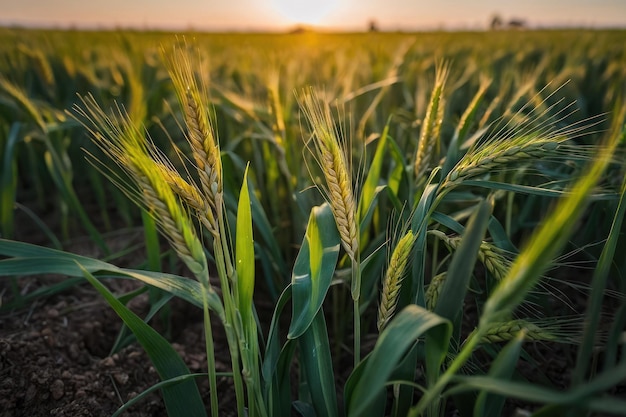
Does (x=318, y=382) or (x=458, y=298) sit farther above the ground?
(x=458, y=298)

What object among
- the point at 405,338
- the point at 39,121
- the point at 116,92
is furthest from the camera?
the point at 116,92

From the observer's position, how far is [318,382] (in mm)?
1096

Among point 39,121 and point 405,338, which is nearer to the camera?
point 405,338

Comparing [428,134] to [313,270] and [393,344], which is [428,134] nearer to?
[313,270]

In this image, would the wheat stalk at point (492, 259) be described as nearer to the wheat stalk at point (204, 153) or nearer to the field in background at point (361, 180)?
the field in background at point (361, 180)

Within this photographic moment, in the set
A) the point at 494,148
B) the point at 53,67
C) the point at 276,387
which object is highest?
the point at 53,67

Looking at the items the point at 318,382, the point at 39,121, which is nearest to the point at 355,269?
the point at 318,382

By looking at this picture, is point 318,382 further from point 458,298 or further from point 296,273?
point 458,298

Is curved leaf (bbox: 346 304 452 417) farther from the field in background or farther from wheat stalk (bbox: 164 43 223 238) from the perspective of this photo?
wheat stalk (bbox: 164 43 223 238)

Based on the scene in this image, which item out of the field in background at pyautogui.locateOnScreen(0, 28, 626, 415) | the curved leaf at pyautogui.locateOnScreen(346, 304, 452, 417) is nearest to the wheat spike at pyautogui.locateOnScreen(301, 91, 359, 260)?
the field in background at pyautogui.locateOnScreen(0, 28, 626, 415)

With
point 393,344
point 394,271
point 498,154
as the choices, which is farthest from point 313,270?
point 498,154

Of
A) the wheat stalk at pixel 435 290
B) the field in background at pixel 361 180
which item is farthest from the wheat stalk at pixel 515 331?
the wheat stalk at pixel 435 290

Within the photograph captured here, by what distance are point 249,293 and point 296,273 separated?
180 mm

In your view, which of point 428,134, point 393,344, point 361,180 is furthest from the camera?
point 428,134
